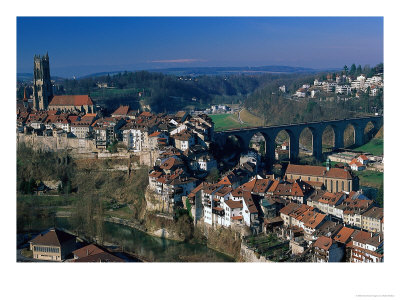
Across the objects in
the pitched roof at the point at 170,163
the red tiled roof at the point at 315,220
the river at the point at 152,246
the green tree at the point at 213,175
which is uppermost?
the pitched roof at the point at 170,163

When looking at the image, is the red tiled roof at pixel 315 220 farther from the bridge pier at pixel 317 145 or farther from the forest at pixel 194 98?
the forest at pixel 194 98

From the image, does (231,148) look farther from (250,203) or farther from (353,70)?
(353,70)

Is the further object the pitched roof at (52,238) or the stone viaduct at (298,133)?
the stone viaduct at (298,133)

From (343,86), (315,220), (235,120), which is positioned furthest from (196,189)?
(343,86)

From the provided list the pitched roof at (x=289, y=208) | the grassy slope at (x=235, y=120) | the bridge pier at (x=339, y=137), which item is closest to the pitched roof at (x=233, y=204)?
the pitched roof at (x=289, y=208)

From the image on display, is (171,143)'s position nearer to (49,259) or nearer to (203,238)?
(203,238)

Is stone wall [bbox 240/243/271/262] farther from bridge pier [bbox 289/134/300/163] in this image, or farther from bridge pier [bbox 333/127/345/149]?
bridge pier [bbox 333/127/345/149]

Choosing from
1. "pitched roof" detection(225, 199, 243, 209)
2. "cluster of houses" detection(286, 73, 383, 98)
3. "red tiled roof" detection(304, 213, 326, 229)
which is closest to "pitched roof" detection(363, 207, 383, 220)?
"red tiled roof" detection(304, 213, 326, 229)
